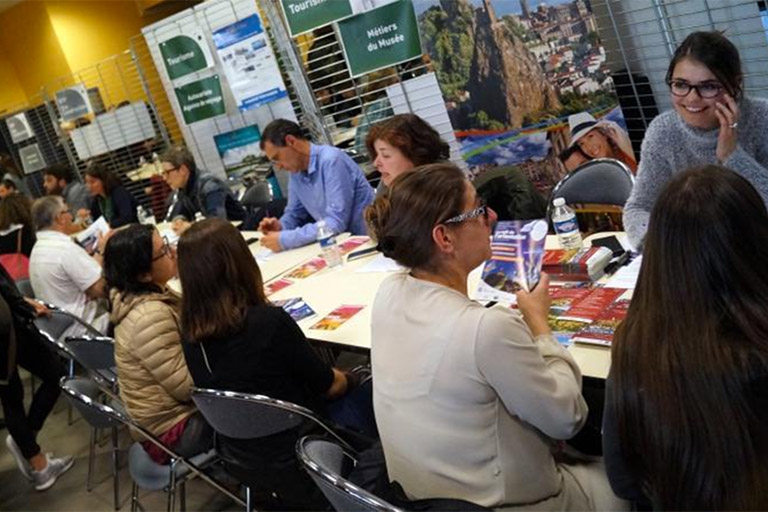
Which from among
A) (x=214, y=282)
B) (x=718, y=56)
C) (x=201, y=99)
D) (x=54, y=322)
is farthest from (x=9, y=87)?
(x=718, y=56)

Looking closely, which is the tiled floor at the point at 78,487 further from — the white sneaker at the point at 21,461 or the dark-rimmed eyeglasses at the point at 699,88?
the dark-rimmed eyeglasses at the point at 699,88

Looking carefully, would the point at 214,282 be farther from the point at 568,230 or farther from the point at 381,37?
the point at 381,37

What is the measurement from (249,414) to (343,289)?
99 centimetres

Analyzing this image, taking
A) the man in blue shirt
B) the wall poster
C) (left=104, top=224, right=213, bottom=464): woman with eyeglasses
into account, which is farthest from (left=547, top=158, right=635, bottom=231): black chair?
the wall poster

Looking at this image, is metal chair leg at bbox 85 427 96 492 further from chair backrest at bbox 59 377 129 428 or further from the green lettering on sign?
the green lettering on sign

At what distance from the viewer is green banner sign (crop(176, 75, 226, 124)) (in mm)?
5000

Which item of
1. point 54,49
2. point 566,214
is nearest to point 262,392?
point 566,214

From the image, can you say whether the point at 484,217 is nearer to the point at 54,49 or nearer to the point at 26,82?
the point at 54,49

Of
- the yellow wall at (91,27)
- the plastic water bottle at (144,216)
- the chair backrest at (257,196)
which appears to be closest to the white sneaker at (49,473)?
the chair backrest at (257,196)

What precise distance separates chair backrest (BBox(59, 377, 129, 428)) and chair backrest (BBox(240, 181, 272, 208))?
7.44ft

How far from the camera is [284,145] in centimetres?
353

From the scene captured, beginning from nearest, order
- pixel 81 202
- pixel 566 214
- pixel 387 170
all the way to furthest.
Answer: pixel 566 214
pixel 387 170
pixel 81 202

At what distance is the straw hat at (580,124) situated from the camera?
3346 millimetres

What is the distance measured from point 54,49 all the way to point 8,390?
19.9 feet
